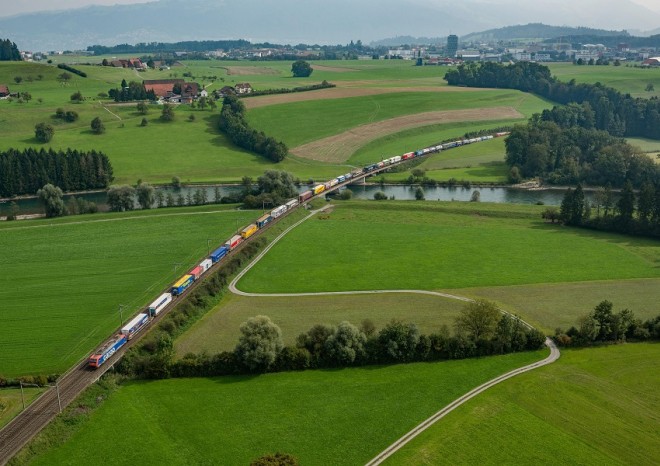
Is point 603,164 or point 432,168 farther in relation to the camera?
point 432,168

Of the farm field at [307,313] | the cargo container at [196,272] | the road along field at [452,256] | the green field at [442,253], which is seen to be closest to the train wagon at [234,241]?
the road along field at [452,256]

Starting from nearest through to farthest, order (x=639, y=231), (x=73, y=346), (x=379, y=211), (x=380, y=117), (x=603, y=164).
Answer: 1. (x=73, y=346)
2. (x=639, y=231)
3. (x=379, y=211)
4. (x=603, y=164)
5. (x=380, y=117)

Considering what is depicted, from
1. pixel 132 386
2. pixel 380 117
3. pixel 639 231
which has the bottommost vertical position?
pixel 132 386

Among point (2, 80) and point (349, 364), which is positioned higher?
point (2, 80)

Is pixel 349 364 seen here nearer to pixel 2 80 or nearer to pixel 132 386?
pixel 132 386

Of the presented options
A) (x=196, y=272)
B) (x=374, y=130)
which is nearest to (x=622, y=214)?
(x=196, y=272)

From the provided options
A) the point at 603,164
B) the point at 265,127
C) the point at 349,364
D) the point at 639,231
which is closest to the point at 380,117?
the point at 265,127

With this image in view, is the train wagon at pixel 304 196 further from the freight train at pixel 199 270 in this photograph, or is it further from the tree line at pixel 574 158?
the tree line at pixel 574 158
